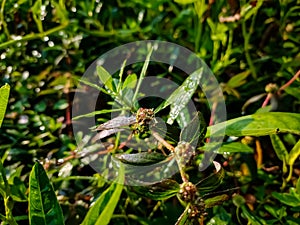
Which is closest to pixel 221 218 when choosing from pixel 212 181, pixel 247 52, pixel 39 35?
pixel 212 181

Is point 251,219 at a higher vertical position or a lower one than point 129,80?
lower

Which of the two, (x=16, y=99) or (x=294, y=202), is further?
(x=16, y=99)

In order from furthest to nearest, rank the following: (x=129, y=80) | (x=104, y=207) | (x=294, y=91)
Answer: (x=294, y=91), (x=129, y=80), (x=104, y=207)

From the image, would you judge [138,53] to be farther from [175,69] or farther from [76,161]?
[76,161]

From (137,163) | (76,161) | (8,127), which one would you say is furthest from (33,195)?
(8,127)

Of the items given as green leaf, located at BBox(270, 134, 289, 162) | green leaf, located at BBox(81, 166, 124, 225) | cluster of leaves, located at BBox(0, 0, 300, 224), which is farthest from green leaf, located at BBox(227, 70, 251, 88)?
green leaf, located at BBox(81, 166, 124, 225)

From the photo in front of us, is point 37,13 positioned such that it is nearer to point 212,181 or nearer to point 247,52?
point 247,52

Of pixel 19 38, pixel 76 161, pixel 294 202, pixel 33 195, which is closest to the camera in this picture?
pixel 33 195
